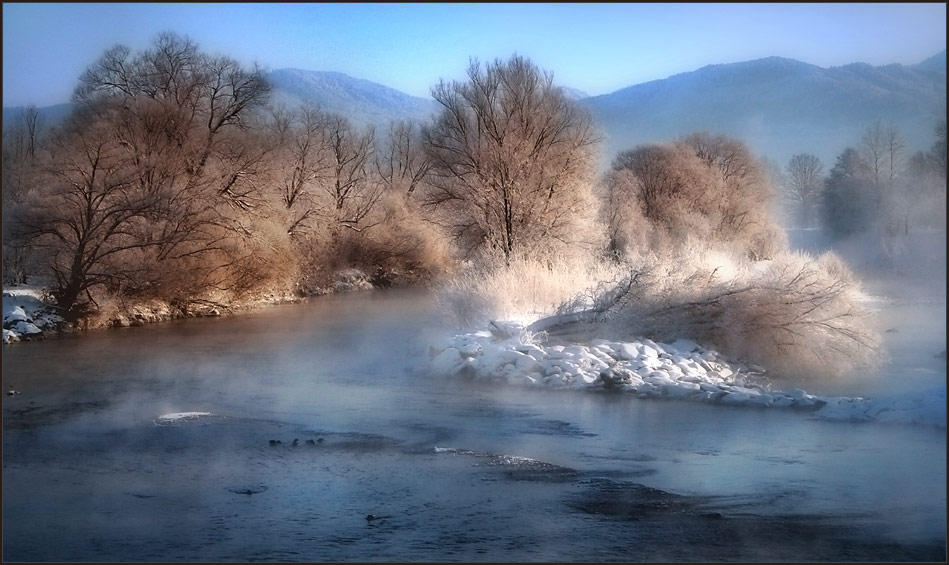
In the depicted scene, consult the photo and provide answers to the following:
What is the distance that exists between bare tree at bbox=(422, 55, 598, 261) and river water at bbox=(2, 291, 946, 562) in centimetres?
990

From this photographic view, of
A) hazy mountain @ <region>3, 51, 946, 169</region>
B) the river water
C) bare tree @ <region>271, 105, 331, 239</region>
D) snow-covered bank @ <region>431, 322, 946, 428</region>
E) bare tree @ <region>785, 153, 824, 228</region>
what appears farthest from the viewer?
bare tree @ <region>271, 105, 331, 239</region>

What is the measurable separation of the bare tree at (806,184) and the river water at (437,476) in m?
16.6

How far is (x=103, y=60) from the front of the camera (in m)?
28.6

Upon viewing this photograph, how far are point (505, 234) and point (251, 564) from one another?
56.1 feet

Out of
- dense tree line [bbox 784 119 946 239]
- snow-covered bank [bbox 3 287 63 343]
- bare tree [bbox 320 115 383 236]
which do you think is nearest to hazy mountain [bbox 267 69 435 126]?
bare tree [bbox 320 115 383 236]

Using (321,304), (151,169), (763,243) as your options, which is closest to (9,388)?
(151,169)

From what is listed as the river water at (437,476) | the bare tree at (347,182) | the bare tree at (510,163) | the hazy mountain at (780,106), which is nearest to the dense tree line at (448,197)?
the bare tree at (510,163)

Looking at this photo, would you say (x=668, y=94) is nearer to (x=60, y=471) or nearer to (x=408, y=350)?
(x=408, y=350)

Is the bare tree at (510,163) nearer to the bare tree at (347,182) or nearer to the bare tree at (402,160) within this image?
the bare tree at (347,182)

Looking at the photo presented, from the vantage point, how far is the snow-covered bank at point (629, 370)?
11133 mm

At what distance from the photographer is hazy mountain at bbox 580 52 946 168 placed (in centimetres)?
1750

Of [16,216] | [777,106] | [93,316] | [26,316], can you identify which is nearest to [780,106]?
[777,106]

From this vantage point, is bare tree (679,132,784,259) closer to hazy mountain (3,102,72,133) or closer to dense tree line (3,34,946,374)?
dense tree line (3,34,946,374)

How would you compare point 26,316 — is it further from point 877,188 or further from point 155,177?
point 877,188
